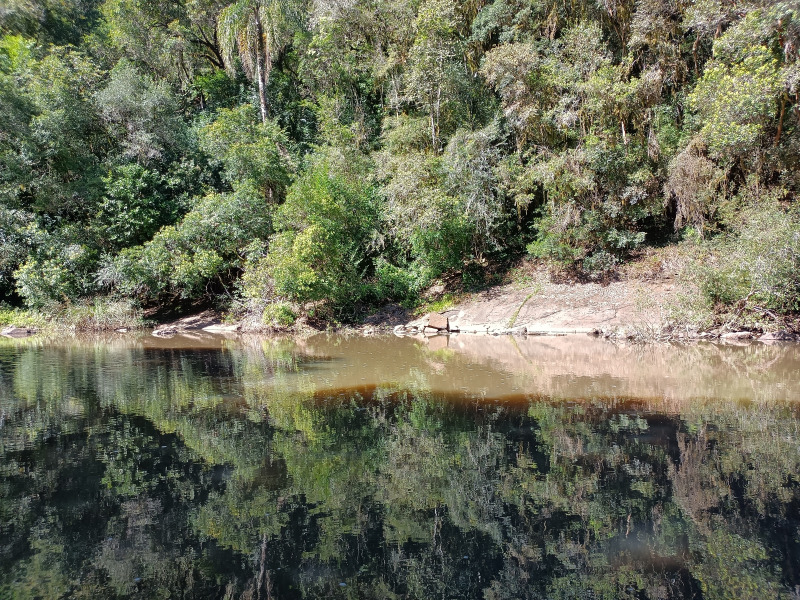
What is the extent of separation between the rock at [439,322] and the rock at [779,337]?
9.63 m

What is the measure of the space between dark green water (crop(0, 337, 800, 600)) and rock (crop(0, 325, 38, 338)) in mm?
14715

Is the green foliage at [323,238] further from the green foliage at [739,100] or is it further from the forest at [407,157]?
the green foliage at [739,100]

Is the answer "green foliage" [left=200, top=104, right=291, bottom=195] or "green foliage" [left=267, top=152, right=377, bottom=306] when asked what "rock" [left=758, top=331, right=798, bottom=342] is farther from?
"green foliage" [left=200, top=104, right=291, bottom=195]

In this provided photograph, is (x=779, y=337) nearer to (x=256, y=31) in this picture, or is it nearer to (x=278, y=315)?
(x=278, y=315)

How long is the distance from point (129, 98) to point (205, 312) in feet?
37.4

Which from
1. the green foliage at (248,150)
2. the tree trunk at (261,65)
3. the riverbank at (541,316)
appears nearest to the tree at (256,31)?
the tree trunk at (261,65)

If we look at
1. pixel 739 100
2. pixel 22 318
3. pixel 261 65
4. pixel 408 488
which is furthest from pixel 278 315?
pixel 739 100

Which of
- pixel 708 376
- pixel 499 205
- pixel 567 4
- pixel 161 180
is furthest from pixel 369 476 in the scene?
pixel 161 180

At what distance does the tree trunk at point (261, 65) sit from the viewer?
25125mm

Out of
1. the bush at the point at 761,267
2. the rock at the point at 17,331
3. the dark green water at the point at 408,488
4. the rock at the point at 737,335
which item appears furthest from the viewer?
the rock at the point at 17,331

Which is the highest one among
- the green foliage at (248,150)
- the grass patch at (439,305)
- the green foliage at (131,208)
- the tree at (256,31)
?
the tree at (256,31)

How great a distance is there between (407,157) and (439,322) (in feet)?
23.8

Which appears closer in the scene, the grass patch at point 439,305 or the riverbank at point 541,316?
the riverbank at point 541,316

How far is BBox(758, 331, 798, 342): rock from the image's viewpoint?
1384 cm
